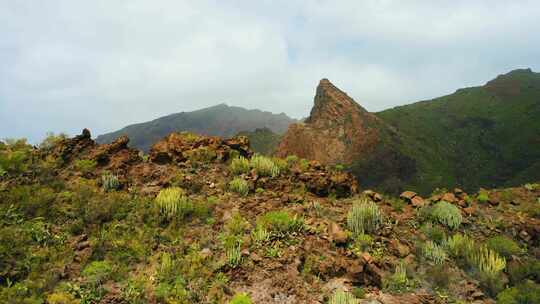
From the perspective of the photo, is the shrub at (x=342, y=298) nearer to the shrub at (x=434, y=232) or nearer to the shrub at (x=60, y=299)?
the shrub at (x=434, y=232)

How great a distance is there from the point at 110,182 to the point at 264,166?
5.80 metres

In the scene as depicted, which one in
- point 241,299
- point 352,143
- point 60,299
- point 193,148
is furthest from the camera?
point 352,143

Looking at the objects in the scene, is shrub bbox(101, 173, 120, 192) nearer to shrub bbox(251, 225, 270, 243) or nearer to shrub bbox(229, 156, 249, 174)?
shrub bbox(229, 156, 249, 174)

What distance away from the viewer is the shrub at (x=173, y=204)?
33.1ft

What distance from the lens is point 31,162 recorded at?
1147 centimetres

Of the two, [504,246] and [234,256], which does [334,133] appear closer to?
[504,246]

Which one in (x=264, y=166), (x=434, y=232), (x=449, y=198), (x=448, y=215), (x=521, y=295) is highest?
(x=264, y=166)

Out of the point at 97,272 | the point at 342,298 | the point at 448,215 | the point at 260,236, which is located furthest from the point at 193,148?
the point at 448,215

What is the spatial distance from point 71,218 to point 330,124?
57.9 metres

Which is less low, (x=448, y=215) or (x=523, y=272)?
(x=448, y=215)

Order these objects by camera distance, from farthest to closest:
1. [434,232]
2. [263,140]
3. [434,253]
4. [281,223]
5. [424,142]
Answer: [263,140] < [424,142] < [434,232] < [281,223] < [434,253]

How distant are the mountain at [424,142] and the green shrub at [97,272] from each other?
158ft

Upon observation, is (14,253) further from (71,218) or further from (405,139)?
(405,139)

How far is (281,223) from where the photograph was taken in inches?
378
